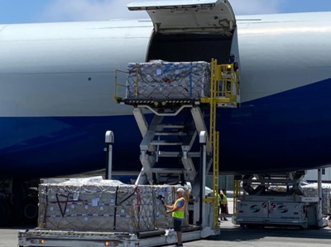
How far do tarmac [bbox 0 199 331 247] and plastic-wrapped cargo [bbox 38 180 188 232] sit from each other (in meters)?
1.85

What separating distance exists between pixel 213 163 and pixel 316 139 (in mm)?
3445

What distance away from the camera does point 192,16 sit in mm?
20797

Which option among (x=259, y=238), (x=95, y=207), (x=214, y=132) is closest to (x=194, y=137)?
(x=214, y=132)

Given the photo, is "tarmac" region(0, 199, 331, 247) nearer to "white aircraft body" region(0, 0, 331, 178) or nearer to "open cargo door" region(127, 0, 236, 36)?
"white aircraft body" region(0, 0, 331, 178)

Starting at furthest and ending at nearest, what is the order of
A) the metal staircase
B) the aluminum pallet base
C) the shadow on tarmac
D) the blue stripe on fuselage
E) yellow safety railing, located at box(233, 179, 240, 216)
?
yellow safety railing, located at box(233, 179, 240, 216) → the blue stripe on fuselage → the shadow on tarmac → the metal staircase → the aluminum pallet base

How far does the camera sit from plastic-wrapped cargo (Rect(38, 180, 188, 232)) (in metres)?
15.4

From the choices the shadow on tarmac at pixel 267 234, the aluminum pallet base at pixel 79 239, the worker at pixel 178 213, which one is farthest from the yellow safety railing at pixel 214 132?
the aluminum pallet base at pixel 79 239

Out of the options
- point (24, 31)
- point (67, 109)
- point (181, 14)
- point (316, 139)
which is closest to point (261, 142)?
point (316, 139)

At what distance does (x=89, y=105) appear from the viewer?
21547mm

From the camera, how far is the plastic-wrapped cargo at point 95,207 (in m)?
15.4

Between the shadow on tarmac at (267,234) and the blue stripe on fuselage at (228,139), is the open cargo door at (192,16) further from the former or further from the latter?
the shadow on tarmac at (267,234)

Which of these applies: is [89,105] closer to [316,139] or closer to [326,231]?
[316,139]

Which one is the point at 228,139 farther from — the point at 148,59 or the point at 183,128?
the point at 148,59

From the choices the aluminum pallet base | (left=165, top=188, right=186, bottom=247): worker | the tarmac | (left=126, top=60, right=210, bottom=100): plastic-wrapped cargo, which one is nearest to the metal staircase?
(left=126, top=60, right=210, bottom=100): plastic-wrapped cargo
